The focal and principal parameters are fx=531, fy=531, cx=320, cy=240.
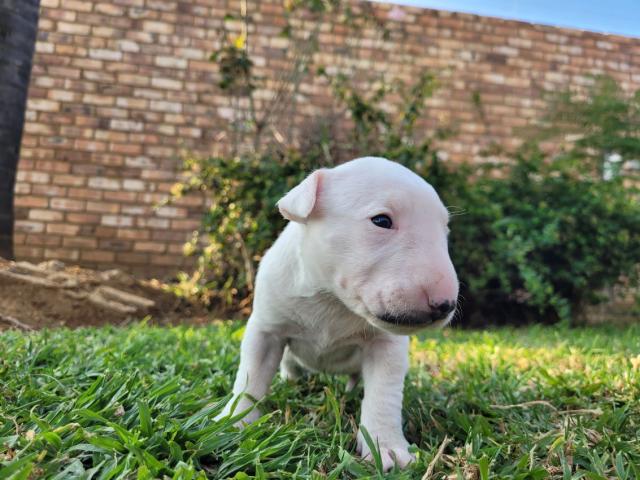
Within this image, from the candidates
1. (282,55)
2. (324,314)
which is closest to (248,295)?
(282,55)

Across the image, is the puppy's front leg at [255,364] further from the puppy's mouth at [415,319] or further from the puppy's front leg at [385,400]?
the puppy's mouth at [415,319]

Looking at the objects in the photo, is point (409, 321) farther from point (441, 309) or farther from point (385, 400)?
point (385, 400)

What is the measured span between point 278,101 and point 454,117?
2691 millimetres

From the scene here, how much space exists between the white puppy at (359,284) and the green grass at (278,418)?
0.15 m

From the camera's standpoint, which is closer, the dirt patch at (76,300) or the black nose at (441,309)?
the black nose at (441,309)

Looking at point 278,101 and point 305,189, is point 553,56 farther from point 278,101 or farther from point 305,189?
point 305,189

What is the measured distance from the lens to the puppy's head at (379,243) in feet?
4.72

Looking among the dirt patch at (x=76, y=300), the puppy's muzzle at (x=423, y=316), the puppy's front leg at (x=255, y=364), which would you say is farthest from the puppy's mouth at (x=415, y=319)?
the dirt patch at (x=76, y=300)

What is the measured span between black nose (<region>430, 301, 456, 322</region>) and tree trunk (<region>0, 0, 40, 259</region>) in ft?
14.2

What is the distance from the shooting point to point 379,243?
1.52m

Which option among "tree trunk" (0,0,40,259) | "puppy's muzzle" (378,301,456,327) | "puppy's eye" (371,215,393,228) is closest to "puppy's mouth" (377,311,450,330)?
"puppy's muzzle" (378,301,456,327)

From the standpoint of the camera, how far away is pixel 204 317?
5.42 m

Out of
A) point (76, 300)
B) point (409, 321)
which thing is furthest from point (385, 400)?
point (76, 300)

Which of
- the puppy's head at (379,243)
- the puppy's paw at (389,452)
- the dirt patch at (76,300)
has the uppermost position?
the puppy's head at (379,243)
